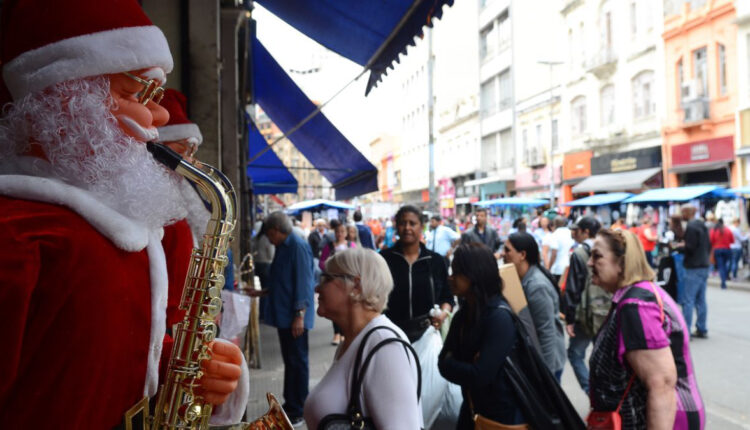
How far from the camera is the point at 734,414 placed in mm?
5820

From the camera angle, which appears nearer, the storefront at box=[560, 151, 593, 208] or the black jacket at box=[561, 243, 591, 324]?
the black jacket at box=[561, 243, 591, 324]

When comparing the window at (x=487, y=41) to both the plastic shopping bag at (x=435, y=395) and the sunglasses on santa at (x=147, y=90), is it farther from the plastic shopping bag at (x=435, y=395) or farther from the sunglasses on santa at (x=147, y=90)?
the sunglasses on santa at (x=147, y=90)

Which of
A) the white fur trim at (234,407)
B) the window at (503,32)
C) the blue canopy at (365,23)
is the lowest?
the white fur trim at (234,407)

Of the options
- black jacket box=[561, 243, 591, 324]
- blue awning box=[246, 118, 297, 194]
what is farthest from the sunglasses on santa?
blue awning box=[246, 118, 297, 194]

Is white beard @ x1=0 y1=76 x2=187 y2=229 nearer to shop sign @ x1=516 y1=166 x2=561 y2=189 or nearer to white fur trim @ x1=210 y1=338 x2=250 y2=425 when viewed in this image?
white fur trim @ x1=210 y1=338 x2=250 y2=425

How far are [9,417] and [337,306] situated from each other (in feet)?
5.45

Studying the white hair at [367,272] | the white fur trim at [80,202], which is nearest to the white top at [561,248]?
the white hair at [367,272]

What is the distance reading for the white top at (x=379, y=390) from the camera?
7.47ft

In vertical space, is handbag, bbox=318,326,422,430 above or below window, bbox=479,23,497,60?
below

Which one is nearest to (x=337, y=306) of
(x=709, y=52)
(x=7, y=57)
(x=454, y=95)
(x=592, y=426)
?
(x=592, y=426)

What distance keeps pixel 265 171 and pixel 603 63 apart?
A: 67.1 ft

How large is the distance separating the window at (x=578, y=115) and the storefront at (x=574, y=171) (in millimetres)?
1324

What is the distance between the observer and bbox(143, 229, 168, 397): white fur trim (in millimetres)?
1433

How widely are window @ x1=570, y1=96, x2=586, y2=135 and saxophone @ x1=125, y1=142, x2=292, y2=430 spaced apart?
31.5 metres
